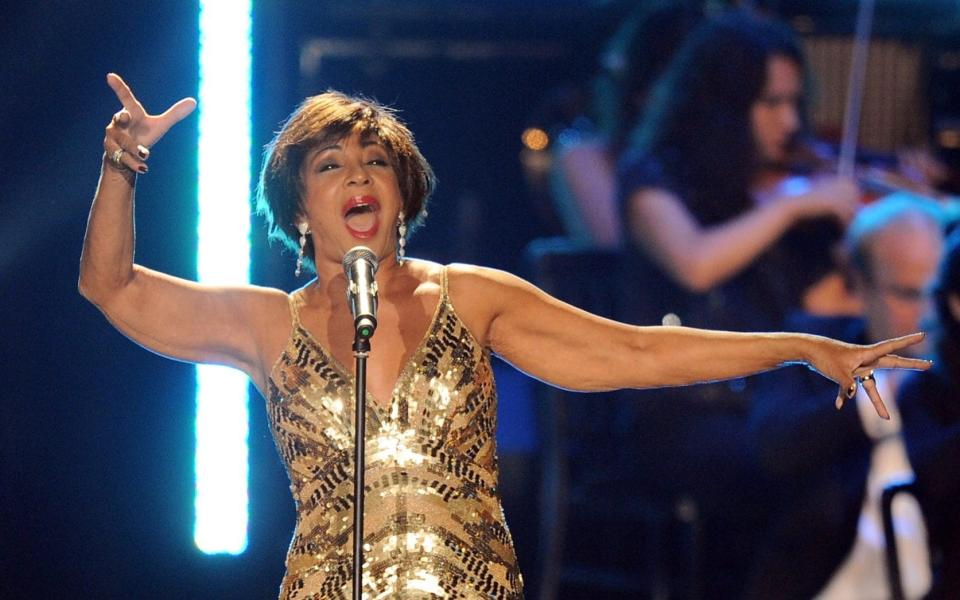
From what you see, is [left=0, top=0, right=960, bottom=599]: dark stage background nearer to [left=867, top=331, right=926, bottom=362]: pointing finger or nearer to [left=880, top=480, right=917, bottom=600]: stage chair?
[left=880, top=480, right=917, bottom=600]: stage chair

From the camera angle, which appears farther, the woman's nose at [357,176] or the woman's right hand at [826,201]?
the woman's right hand at [826,201]

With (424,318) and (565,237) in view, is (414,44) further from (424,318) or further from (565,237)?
(424,318)

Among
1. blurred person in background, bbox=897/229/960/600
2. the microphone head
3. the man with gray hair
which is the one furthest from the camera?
the man with gray hair

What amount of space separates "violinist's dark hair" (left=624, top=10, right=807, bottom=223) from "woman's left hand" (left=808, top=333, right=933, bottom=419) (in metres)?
2.28

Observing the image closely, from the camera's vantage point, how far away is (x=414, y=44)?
212 inches

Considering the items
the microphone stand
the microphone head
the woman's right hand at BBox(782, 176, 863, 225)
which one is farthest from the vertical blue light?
Answer: the woman's right hand at BBox(782, 176, 863, 225)

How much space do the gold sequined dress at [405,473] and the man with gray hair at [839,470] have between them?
6.15ft

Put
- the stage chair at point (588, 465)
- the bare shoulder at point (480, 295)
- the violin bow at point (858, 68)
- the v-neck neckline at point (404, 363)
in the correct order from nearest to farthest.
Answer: the v-neck neckline at point (404, 363) < the bare shoulder at point (480, 295) < the stage chair at point (588, 465) < the violin bow at point (858, 68)

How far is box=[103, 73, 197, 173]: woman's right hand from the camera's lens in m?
2.67

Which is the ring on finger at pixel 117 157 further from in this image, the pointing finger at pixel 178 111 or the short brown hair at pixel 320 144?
the short brown hair at pixel 320 144

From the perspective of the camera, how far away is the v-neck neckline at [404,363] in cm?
278

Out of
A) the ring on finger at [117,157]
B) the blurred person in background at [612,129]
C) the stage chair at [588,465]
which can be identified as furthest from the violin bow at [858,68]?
the ring on finger at [117,157]

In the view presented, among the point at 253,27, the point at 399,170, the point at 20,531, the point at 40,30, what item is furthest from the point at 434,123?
the point at 399,170

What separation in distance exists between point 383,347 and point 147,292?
45cm
